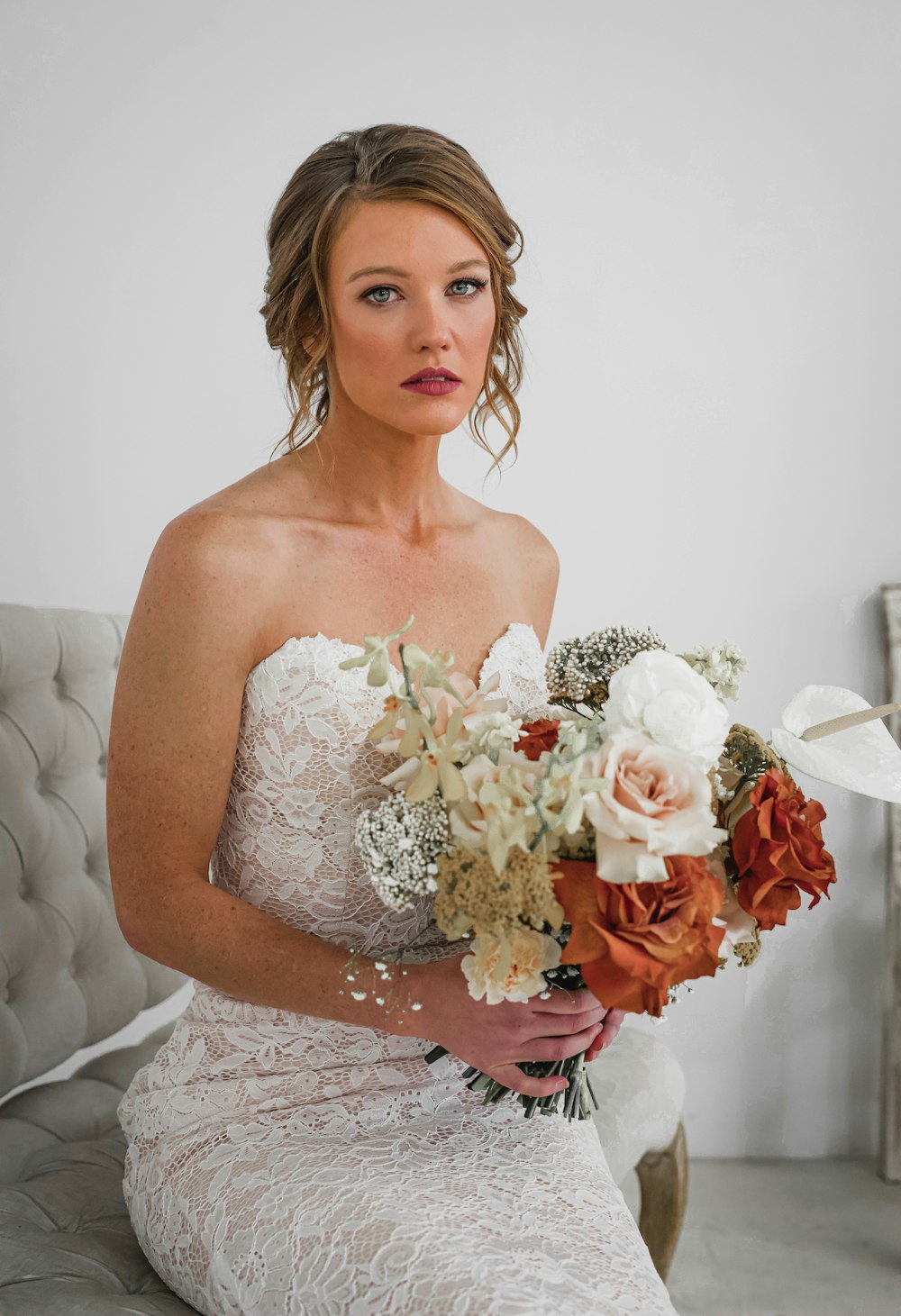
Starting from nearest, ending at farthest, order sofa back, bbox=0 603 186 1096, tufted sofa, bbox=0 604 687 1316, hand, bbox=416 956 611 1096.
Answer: hand, bbox=416 956 611 1096, tufted sofa, bbox=0 604 687 1316, sofa back, bbox=0 603 186 1096

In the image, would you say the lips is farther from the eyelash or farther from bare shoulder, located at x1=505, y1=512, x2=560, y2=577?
Result: bare shoulder, located at x1=505, y1=512, x2=560, y2=577

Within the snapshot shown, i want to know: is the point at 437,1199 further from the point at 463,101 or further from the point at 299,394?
the point at 463,101

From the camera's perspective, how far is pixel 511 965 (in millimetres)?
1125

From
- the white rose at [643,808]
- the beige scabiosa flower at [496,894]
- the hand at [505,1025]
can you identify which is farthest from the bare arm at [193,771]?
the white rose at [643,808]

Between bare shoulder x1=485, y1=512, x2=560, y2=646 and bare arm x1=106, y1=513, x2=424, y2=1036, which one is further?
bare shoulder x1=485, y1=512, x2=560, y2=646

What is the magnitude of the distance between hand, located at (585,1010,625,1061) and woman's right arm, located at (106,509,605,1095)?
0.09 feet

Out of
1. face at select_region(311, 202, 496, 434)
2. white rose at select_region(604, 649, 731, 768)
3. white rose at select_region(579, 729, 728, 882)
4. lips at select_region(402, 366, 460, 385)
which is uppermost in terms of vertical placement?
face at select_region(311, 202, 496, 434)

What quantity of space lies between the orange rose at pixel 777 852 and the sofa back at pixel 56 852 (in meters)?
1.22

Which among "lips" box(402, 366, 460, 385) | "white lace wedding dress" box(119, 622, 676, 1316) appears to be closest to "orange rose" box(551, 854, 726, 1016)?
"white lace wedding dress" box(119, 622, 676, 1316)

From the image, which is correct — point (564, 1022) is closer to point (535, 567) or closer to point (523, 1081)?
point (523, 1081)

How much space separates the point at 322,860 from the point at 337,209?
86cm

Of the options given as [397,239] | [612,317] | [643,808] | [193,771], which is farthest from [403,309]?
[612,317]

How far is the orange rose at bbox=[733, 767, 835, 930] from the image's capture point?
1.19 meters

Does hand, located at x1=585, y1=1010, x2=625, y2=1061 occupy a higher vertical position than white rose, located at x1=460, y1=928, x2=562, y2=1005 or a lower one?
lower
